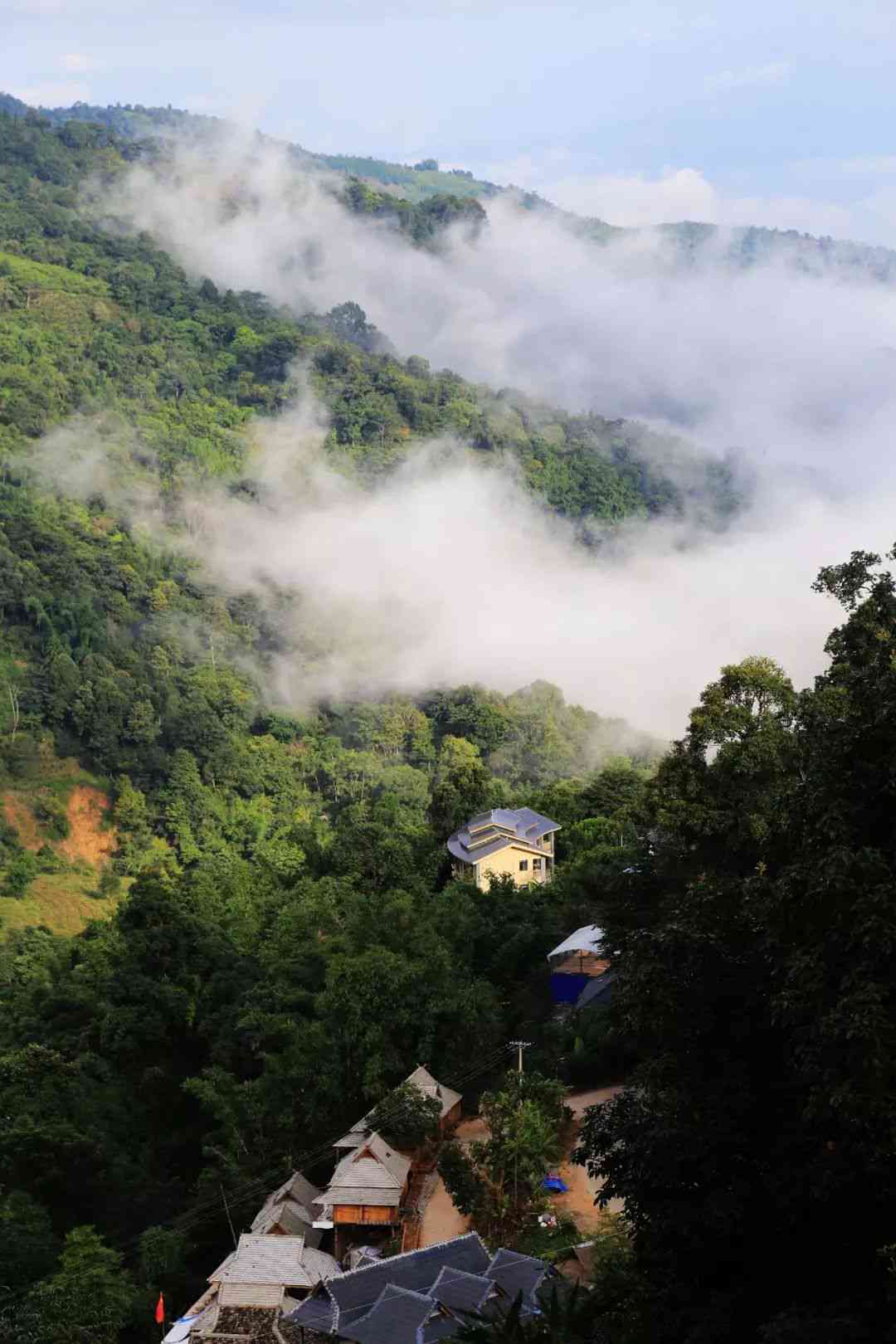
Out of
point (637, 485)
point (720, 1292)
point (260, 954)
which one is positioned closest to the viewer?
point (720, 1292)

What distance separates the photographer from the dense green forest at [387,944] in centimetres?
1008

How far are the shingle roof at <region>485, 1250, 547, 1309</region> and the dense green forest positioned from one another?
4.04 feet

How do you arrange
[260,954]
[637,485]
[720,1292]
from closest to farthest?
[720,1292]
[260,954]
[637,485]

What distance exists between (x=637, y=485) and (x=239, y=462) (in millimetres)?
32377

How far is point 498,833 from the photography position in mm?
40094

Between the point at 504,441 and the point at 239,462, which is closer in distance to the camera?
the point at 239,462

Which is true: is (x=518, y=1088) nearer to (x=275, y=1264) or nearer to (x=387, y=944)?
(x=275, y=1264)

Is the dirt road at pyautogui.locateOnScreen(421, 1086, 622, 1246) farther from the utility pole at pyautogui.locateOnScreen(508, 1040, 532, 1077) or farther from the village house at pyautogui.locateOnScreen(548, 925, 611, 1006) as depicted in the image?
the village house at pyautogui.locateOnScreen(548, 925, 611, 1006)

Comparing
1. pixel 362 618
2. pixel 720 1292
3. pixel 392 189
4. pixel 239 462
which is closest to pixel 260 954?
pixel 720 1292

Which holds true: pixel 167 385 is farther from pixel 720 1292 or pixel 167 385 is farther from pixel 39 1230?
pixel 720 1292

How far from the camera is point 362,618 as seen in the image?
80.9m

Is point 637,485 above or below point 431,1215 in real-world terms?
above

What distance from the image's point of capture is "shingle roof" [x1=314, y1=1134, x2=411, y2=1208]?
21.7 m

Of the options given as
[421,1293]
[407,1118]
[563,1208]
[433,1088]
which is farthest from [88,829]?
[421,1293]
